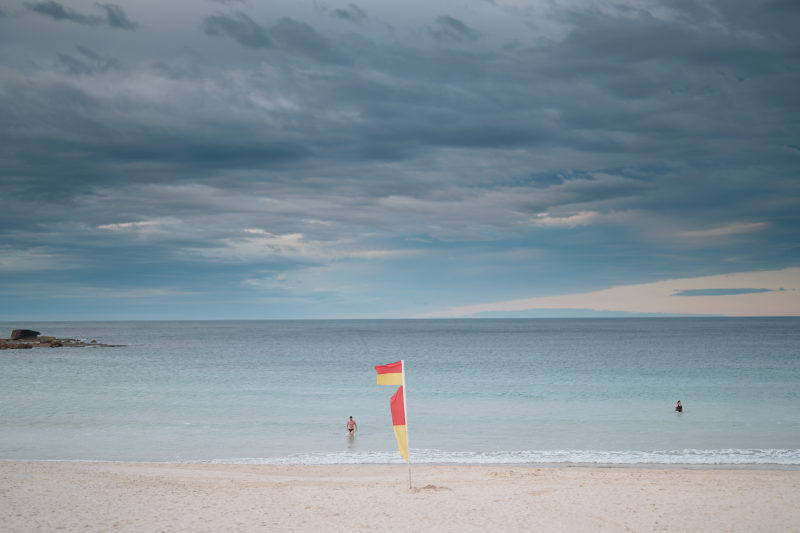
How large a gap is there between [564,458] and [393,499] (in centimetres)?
897

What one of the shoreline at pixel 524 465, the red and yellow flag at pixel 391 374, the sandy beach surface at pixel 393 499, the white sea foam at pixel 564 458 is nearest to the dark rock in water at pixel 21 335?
the shoreline at pixel 524 465

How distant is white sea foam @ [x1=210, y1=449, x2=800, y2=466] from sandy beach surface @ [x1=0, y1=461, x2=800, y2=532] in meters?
1.40

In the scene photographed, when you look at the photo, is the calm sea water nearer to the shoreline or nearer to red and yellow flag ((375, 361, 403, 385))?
the shoreline

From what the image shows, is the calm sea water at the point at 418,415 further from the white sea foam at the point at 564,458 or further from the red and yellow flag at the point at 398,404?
the red and yellow flag at the point at 398,404

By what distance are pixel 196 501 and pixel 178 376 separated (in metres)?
37.7

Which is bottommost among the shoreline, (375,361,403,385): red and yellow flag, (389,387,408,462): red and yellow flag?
the shoreline

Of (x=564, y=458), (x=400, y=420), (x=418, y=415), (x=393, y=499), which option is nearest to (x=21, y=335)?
(x=418, y=415)

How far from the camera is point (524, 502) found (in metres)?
14.6

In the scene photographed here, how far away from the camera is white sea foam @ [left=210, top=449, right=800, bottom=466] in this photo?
68.2ft

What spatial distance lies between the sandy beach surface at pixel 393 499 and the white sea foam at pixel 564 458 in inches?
55.3

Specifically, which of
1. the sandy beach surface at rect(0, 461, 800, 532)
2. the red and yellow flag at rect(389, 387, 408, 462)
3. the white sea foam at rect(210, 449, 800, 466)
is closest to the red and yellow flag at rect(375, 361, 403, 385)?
the red and yellow flag at rect(389, 387, 408, 462)

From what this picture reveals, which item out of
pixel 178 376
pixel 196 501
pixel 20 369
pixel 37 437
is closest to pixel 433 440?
pixel 196 501

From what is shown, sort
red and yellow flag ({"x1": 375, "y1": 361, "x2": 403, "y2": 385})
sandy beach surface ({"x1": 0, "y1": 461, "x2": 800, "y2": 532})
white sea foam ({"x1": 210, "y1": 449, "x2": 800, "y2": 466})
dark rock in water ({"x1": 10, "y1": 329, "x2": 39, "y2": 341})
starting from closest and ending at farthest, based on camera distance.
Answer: sandy beach surface ({"x1": 0, "y1": 461, "x2": 800, "y2": 532}), red and yellow flag ({"x1": 375, "y1": 361, "x2": 403, "y2": 385}), white sea foam ({"x1": 210, "y1": 449, "x2": 800, "y2": 466}), dark rock in water ({"x1": 10, "y1": 329, "x2": 39, "y2": 341})

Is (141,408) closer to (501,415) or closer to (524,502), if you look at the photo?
(501,415)
